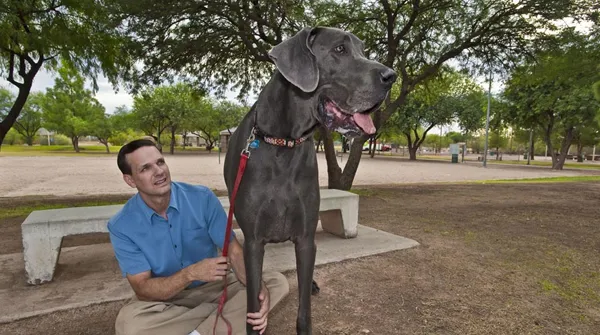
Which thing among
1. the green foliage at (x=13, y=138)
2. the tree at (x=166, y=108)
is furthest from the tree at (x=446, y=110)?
the green foliage at (x=13, y=138)

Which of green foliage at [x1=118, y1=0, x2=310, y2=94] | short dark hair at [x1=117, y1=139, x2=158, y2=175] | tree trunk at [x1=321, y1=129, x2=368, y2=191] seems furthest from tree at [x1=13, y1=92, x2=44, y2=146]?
short dark hair at [x1=117, y1=139, x2=158, y2=175]

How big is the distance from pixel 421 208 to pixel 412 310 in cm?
558

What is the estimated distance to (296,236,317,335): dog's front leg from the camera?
209 centimetres

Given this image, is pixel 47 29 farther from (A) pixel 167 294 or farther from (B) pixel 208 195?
(A) pixel 167 294

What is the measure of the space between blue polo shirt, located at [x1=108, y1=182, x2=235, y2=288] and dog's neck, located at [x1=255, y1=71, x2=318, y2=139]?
870mm

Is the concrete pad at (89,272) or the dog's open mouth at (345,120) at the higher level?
the dog's open mouth at (345,120)

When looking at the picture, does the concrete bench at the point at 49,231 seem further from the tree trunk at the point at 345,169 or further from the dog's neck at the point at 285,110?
the tree trunk at the point at 345,169

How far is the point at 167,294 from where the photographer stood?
2098mm

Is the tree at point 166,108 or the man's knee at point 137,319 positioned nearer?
the man's knee at point 137,319

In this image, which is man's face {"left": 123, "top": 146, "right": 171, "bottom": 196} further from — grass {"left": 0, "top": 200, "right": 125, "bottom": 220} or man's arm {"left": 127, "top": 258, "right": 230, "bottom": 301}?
grass {"left": 0, "top": 200, "right": 125, "bottom": 220}

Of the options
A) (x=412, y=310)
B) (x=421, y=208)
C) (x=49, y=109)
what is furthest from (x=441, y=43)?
(x=49, y=109)

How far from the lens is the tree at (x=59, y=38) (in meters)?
6.94

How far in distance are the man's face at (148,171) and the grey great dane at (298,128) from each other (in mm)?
438

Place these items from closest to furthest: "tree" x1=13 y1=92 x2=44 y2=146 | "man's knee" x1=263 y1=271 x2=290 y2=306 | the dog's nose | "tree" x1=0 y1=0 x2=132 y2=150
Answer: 1. the dog's nose
2. "man's knee" x1=263 y1=271 x2=290 y2=306
3. "tree" x1=0 y1=0 x2=132 y2=150
4. "tree" x1=13 y1=92 x2=44 y2=146
